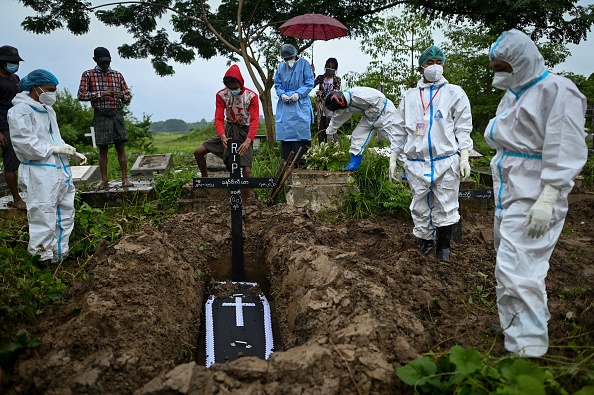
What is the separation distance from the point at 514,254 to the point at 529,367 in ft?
2.09

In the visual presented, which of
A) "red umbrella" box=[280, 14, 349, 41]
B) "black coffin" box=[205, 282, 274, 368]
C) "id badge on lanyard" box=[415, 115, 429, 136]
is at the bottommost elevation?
"black coffin" box=[205, 282, 274, 368]

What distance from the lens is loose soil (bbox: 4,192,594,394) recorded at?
7.20 ft

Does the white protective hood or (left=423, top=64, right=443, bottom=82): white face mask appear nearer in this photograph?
the white protective hood

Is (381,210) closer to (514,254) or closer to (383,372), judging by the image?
(514,254)

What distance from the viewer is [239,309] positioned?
12.2ft

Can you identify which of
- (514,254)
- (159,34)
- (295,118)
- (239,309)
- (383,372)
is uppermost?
(159,34)

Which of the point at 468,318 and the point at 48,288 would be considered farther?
the point at 48,288

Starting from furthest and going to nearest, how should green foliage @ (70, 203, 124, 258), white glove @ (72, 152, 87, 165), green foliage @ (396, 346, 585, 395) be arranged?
green foliage @ (70, 203, 124, 258)
white glove @ (72, 152, 87, 165)
green foliage @ (396, 346, 585, 395)

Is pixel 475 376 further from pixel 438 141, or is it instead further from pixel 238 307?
pixel 438 141

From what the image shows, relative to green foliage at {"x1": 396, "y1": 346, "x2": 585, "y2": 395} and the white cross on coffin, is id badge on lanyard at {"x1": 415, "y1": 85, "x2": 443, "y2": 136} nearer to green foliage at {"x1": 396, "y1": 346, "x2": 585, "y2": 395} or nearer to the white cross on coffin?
the white cross on coffin

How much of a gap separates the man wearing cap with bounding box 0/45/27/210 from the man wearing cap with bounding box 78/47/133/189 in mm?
712

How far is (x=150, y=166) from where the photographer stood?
7785mm

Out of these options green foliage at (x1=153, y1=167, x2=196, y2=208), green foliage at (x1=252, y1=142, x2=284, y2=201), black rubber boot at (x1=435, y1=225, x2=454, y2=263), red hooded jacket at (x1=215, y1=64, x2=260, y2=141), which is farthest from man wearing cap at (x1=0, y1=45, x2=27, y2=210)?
black rubber boot at (x1=435, y1=225, x2=454, y2=263)

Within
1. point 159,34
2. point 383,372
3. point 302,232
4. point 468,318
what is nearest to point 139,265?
point 302,232
